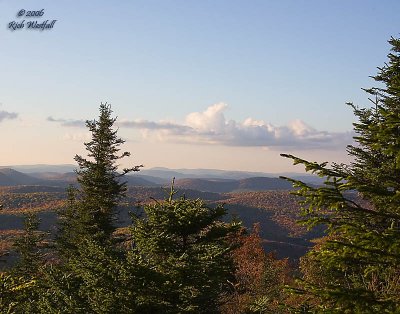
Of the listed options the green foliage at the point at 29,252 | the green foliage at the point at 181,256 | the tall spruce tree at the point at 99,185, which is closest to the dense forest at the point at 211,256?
the green foliage at the point at 181,256

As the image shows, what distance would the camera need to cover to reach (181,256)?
443 inches

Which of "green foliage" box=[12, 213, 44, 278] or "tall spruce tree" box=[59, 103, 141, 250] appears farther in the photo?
"green foliage" box=[12, 213, 44, 278]

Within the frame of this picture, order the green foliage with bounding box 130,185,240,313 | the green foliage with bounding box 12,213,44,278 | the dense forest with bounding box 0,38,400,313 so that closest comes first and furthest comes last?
the dense forest with bounding box 0,38,400,313 < the green foliage with bounding box 130,185,240,313 < the green foliage with bounding box 12,213,44,278

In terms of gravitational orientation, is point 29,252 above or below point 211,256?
below

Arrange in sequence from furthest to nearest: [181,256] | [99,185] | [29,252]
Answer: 1. [29,252]
2. [99,185]
3. [181,256]

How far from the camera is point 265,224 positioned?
6481 inches

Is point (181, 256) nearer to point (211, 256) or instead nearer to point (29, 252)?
point (211, 256)

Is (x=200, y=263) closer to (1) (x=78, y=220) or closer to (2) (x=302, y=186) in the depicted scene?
(2) (x=302, y=186)

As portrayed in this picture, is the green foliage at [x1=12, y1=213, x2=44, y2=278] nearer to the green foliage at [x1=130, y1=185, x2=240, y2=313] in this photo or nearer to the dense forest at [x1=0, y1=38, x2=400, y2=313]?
the dense forest at [x1=0, y1=38, x2=400, y2=313]

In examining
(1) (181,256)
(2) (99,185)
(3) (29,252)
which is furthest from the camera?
(3) (29,252)

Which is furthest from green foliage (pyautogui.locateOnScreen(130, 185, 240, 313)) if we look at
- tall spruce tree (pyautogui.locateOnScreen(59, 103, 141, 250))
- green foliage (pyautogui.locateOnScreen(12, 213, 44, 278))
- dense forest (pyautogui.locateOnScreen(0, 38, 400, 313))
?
green foliage (pyautogui.locateOnScreen(12, 213, 44, 278))

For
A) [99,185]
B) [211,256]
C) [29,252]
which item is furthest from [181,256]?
[29,252]

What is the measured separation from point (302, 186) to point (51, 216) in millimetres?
146712

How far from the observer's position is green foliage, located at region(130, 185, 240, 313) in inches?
446
